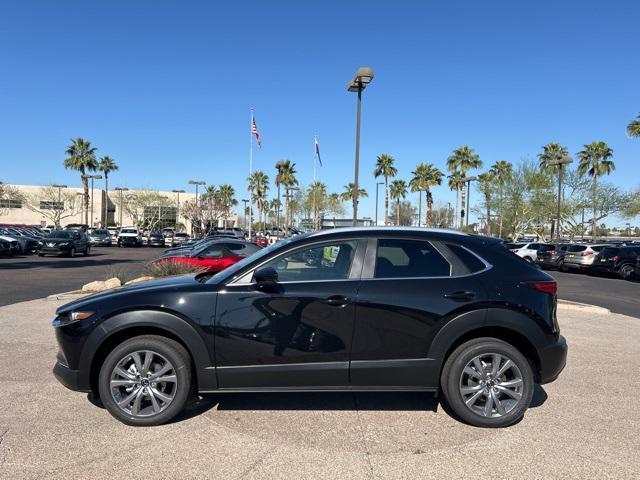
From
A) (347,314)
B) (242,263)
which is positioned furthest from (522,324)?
(242,263)

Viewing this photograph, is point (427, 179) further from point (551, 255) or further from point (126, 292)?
point (126, 292)

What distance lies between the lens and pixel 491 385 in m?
4.09

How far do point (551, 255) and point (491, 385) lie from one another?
25.5 metres

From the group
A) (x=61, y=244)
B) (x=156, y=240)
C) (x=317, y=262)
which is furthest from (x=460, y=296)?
(x=156, y=240)

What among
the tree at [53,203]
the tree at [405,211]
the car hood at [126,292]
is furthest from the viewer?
the tree at [405,211]

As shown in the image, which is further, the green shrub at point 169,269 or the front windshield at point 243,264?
the green shrub at point 169,269

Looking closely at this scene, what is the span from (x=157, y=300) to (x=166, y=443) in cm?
111

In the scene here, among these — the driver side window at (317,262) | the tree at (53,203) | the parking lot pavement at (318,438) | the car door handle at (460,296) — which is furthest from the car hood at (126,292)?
the tree at (53,203)

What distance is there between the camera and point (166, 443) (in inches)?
145

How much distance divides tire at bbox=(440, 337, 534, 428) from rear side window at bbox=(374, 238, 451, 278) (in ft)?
2.26

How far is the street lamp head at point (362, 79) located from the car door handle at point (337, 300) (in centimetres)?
1056

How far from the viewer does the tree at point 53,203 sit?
66688 mm

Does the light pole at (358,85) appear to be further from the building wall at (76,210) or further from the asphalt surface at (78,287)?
the building wall at (76,210)

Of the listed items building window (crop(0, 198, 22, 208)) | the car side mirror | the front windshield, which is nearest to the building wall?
building window (crop(0, 198, 22, 208))
